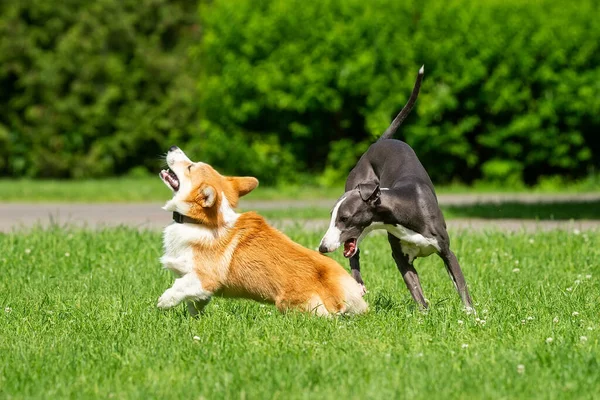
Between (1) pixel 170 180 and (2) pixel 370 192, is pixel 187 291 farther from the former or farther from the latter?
(2) pixel 370 192

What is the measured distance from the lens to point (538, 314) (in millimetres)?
6562

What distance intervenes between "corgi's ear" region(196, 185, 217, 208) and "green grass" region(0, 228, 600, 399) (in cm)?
72

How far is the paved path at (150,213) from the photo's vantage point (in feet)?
40.8

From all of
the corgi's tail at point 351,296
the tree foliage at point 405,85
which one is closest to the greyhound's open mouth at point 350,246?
the corgi's tail at point 351,296

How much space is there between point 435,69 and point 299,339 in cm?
1190

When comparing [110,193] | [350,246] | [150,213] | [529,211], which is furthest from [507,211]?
[350,246]

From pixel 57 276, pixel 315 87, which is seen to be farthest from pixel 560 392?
pixel 315 87

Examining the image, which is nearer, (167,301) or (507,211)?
(167,301)

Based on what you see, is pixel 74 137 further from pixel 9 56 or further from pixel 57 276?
pixel 57 276

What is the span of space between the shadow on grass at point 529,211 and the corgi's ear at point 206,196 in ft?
22.3

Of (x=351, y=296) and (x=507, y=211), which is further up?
(x=351, y=296)

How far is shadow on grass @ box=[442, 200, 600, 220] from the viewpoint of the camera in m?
13.3

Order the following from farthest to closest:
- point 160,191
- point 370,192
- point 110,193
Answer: point 160,191, point 110,193, point 370,192

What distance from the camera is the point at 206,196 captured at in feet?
21.3
